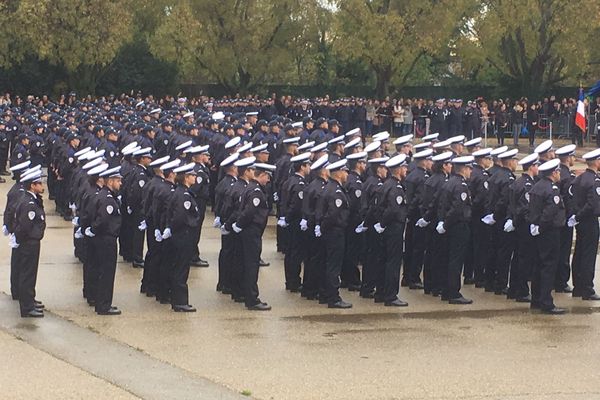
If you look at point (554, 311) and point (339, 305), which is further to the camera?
point (339, 305)

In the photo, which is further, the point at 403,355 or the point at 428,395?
the point at 403,355

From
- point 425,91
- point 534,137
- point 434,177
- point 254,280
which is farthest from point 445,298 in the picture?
point 425,91

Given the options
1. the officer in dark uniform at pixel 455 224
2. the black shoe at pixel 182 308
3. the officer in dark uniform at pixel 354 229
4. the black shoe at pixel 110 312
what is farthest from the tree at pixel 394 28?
the black shoe at pixel 110 312

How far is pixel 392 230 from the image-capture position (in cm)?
1573

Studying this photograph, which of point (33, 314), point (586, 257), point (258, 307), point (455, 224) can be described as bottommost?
point (33, 314)

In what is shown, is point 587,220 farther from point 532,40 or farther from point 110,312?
point 532,40

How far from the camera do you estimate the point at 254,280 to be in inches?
600

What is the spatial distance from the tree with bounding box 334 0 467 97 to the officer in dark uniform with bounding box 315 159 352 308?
33.9m

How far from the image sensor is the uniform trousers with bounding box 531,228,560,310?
15.2 metres

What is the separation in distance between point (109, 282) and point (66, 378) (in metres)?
3.55

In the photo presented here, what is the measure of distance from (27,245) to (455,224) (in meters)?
5.45

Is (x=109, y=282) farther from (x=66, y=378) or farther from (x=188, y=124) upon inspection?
(x=188, y=124)

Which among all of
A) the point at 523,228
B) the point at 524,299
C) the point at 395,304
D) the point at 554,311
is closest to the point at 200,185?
the point at 395,304

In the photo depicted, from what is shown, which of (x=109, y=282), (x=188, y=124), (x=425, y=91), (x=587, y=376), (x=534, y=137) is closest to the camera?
(x=587, y=376)
